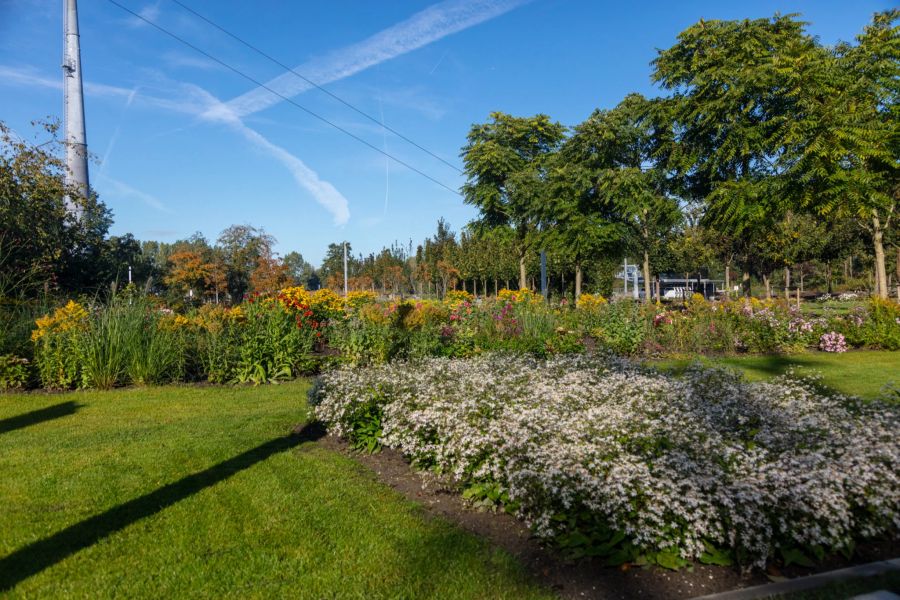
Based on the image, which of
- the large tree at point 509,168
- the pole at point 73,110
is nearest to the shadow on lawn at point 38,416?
the pole at point 73,110

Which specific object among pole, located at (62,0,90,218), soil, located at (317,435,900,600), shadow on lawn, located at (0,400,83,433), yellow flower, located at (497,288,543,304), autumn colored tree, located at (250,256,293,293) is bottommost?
soil, located at (317,435,900,600)

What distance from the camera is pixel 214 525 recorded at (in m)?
3.72

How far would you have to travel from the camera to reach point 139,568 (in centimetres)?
318

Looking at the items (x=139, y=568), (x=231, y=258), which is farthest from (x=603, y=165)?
(x=231, y=258)

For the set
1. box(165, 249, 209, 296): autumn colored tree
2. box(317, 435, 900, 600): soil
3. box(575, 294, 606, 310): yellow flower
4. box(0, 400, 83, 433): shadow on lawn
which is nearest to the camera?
box(317, 435, 900, 600): soil

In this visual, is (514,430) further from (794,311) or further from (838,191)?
(838,191)

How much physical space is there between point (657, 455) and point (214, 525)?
2883mm

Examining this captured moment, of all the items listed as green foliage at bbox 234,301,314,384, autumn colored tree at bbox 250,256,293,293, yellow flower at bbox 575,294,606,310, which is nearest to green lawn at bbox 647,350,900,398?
yellow flower at bbox 575,294,606,310

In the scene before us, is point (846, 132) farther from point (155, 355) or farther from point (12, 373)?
point (12, 373)

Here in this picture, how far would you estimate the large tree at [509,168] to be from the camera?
24641 mm

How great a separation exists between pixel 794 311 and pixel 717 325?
2.39 meters

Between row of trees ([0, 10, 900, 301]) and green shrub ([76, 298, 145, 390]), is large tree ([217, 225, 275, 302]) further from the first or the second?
green shrub ([76, 298, 145, 390])

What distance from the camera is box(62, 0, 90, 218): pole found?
15289mm

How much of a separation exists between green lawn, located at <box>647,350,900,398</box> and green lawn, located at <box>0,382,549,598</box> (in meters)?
4.55
